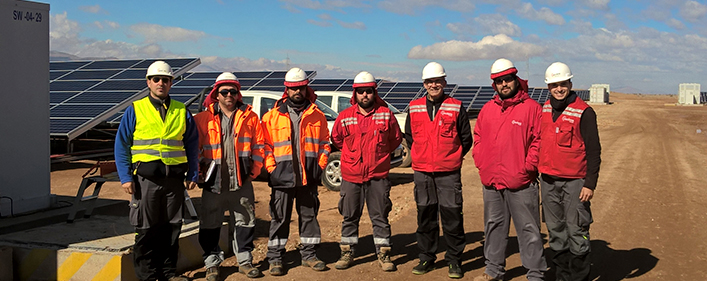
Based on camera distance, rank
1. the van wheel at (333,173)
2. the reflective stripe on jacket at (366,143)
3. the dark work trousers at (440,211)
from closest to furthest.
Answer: the dark work trousers at (440,211)
the reflective stripe on jacket at (366,143)
the van wheel at (333,173)

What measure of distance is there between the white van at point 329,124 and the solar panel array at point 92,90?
313 centimetres

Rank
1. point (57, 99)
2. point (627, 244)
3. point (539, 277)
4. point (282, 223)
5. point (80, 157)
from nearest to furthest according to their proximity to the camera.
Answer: point (539, 277) → point (282, 223) → point (627, 244) → point (80, 157) → point (57, 99)

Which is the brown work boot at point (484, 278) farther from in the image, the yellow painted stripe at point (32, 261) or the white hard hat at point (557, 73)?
the yellow painted stripe at point (32, 261)

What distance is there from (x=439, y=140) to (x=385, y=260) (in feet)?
4.44

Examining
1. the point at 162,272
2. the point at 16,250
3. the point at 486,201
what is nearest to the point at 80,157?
the point at 16,250

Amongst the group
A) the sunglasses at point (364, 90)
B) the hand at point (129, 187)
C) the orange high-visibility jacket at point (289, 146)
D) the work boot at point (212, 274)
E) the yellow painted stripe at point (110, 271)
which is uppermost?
the sunglasses at point (364, 90)

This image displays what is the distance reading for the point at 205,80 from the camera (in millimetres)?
19156

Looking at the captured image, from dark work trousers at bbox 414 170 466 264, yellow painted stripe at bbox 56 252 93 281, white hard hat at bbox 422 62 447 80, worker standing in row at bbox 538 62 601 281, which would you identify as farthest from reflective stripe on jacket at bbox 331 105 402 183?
yellow painted stripe at bbox 56 252 93 281

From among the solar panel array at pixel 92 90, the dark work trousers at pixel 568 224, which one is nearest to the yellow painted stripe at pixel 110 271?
the dark work trousers at pixel 568 224

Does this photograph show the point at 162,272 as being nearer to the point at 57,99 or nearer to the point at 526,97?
the point at 526,97

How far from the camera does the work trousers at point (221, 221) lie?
567 centimetres

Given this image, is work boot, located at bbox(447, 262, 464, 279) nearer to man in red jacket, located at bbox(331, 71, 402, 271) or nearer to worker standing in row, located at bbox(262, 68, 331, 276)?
man in red jacket, located at bbox(331, 71, 402, 271)

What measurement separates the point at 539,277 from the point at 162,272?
3373 millimetres

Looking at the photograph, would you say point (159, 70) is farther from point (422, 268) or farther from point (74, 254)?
point (422, 268)
